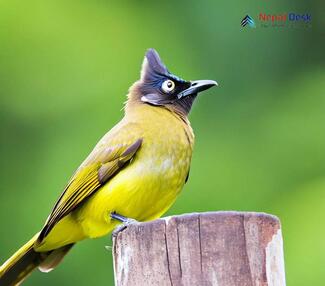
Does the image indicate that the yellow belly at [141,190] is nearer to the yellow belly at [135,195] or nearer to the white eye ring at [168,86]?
the yellow belly at [135,195]

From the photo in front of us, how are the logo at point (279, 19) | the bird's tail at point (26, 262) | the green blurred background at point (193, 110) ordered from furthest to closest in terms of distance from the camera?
the logo at point (279, 19) → the green blurred background at point (193, 110) → the bird's tail at point (26, 262)

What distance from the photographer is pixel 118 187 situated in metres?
4.95

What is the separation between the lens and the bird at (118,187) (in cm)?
493

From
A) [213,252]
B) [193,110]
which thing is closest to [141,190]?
[213,252]

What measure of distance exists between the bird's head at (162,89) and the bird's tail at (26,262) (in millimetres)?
952

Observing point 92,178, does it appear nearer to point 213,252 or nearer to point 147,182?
point 147,182

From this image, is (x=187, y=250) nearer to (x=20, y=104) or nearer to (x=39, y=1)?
(x=20, y=104)

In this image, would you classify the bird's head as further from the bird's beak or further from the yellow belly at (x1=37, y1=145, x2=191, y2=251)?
the yellow belly at (x1=37, y1=145, x2=191, y2=251)

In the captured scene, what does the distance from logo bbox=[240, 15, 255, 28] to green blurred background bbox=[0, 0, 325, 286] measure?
0.04 m

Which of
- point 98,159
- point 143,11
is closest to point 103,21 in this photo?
point 143,11

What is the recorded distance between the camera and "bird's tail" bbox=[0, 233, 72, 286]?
5.01m

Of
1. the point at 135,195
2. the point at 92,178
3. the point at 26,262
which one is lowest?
the point at 26,262

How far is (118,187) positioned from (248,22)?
2.93 metres

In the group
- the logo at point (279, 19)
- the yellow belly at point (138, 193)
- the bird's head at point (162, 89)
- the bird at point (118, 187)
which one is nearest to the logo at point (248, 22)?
the logo at point (279, 19)
